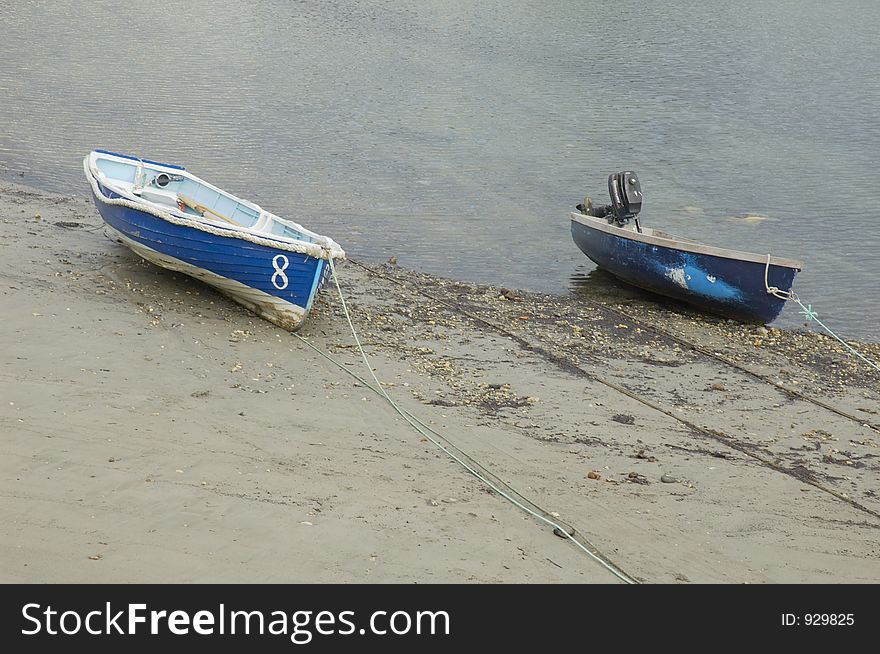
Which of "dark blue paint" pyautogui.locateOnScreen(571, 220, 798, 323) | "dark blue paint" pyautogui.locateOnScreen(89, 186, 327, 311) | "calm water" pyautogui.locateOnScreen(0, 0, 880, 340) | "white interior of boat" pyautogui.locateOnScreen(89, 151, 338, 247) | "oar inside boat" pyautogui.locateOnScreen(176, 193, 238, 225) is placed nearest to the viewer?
"dark blue paint" pyautogui.locateOnScreen(89, 186, 327, 311)

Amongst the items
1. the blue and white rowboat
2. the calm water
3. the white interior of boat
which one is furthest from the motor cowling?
the blue and white rowboat

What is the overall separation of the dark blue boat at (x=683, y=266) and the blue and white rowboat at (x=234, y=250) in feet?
16.6

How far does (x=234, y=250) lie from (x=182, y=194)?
294cm

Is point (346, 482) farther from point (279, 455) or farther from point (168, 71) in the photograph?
point (168, 71)

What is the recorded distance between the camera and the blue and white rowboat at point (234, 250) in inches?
449

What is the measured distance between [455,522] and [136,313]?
5589 millimetres

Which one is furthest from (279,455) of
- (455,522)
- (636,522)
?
(636,522)

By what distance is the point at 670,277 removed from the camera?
47.7 feet

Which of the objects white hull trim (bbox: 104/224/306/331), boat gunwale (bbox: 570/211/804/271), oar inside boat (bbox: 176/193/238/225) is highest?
boat gunwale (bbox: 570/211/804/271)

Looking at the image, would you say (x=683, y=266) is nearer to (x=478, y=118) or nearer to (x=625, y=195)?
(x=625, y=195)

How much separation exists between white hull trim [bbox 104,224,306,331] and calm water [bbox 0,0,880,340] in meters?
4.75

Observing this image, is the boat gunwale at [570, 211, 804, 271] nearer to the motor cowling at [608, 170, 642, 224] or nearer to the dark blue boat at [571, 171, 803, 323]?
the dark blue boat at [571, 171, 803, 323]

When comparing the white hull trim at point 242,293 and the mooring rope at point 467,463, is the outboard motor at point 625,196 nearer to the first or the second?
the mooring rope at point 467,463

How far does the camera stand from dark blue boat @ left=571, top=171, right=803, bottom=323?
1373 centimetres
